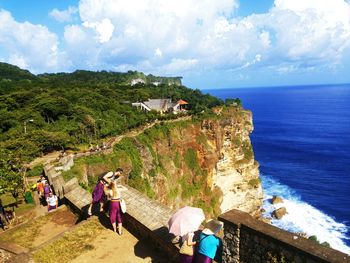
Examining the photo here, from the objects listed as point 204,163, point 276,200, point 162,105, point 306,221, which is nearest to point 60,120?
point 204,163

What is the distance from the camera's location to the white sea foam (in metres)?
40.8

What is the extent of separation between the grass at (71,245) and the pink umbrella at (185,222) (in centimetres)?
349

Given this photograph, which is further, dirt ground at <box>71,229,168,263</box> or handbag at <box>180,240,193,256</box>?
dirt ground at <box>71,229,168,263</box>

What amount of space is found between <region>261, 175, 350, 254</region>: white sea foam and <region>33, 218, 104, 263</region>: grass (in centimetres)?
3628

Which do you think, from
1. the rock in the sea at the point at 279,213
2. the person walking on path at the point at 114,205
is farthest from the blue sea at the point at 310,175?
the person walking on path at the point at 114,205

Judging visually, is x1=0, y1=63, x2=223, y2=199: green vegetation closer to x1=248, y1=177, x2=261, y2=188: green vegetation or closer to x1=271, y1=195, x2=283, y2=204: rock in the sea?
x1=248, y1=177, x2=261, y2=188: green vegetation

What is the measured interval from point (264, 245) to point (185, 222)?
5.80 feet

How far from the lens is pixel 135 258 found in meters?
8.69

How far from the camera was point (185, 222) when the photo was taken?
281 inches

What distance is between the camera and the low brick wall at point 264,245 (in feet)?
18.6

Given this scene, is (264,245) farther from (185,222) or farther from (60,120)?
(60,120)

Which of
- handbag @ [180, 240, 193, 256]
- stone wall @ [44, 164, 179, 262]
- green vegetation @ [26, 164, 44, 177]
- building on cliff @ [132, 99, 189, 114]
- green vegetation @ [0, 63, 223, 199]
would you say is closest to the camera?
handbag @ [180, 240, 193, 256]

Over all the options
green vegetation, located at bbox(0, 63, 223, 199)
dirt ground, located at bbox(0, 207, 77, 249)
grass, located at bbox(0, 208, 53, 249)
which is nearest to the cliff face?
green vegetation, located at bbox(0, 63, 223, 199)

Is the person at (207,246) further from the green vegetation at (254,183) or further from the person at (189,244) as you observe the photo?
the green vegetation at (254,183)
